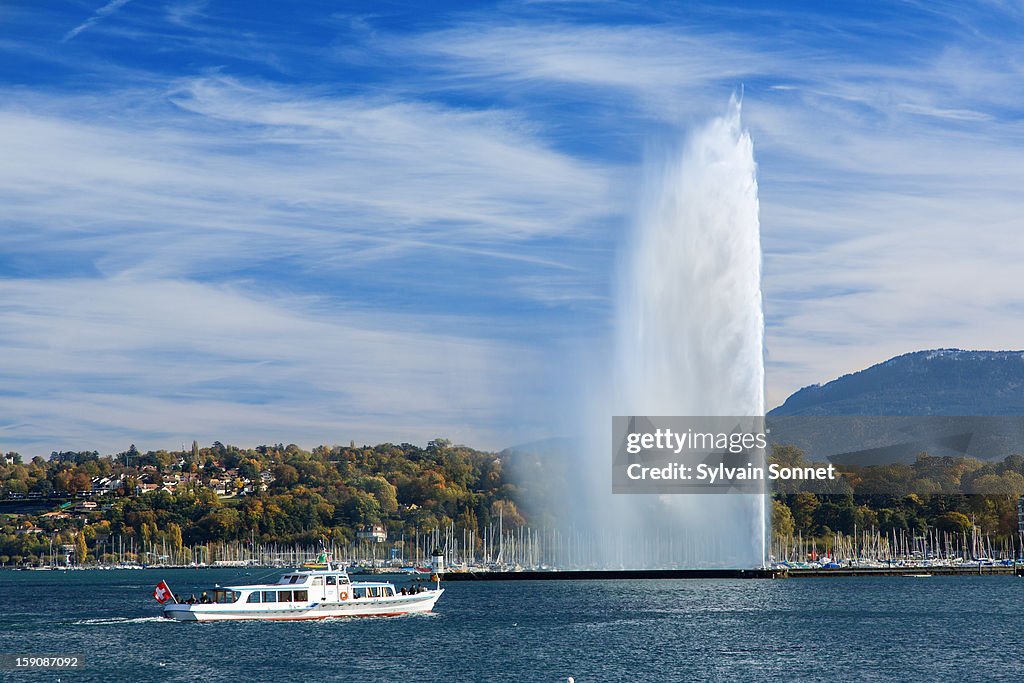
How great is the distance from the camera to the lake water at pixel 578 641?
57062 mm

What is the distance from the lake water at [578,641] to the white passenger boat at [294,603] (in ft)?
3.00

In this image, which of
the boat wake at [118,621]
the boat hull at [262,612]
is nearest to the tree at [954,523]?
the boat hull at [262,612]

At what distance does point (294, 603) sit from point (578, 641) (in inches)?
846

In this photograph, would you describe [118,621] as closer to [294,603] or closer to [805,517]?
[294,603]

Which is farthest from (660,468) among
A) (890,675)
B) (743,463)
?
(890,675)

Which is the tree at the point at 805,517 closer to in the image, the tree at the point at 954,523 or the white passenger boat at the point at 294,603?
the tree at the point at 954,523

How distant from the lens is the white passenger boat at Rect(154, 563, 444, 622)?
82438 millimetres

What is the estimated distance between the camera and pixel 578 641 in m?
69.8

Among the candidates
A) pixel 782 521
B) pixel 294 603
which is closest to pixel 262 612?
pixel 294 603

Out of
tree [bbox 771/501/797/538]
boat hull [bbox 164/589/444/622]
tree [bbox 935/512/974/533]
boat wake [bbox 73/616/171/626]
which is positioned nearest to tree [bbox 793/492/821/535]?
tree [bbox 771/501/797/538]

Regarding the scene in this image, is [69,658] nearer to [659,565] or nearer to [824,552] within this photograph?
[659,565]

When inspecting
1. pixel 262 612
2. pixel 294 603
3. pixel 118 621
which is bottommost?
pixel 118 621

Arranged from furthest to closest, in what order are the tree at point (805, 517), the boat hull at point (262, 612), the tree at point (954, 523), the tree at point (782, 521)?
the tree at point (805, 517) → the tree at point (954, 523) → the tree at point (782, 521) → the boat hull at point (262, 612)

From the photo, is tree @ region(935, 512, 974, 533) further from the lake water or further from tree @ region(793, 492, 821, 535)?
the lake water
